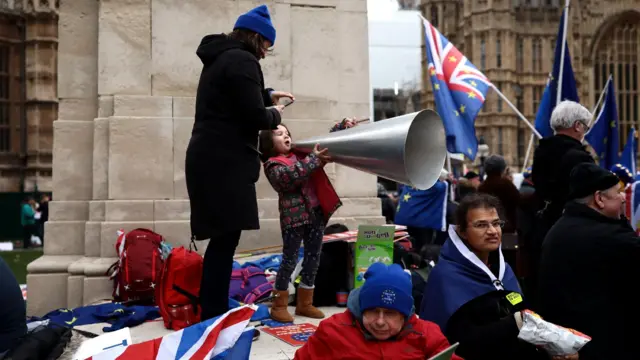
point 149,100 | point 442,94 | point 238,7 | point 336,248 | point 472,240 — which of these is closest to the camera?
point 472,240

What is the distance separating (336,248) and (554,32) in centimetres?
4596

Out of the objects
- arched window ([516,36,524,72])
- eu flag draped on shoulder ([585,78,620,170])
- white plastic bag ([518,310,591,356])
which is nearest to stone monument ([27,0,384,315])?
white plastic bag ([518,310,591,356])

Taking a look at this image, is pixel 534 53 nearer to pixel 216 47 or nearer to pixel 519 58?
pixel 519 58

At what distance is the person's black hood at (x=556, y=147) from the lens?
520 cm

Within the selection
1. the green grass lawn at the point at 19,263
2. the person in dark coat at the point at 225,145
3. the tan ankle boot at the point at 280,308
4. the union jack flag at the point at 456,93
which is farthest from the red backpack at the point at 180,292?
the green grass lawn at the point at 19,263

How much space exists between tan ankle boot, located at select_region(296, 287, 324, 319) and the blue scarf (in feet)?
4.64

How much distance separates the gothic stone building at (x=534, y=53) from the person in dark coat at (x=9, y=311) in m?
44.0

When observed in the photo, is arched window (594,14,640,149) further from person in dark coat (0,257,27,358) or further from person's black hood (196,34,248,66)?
person in dark coat (0,257,27,358)

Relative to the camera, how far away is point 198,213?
3.70 m

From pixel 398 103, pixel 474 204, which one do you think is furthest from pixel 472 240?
pixel 398 103

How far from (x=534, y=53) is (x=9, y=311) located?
48.2 m

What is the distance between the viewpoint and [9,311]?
3.38 m

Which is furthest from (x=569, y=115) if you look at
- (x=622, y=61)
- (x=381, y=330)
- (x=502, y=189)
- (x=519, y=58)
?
(x=622, y=61)

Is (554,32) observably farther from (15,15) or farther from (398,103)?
(15,15)
